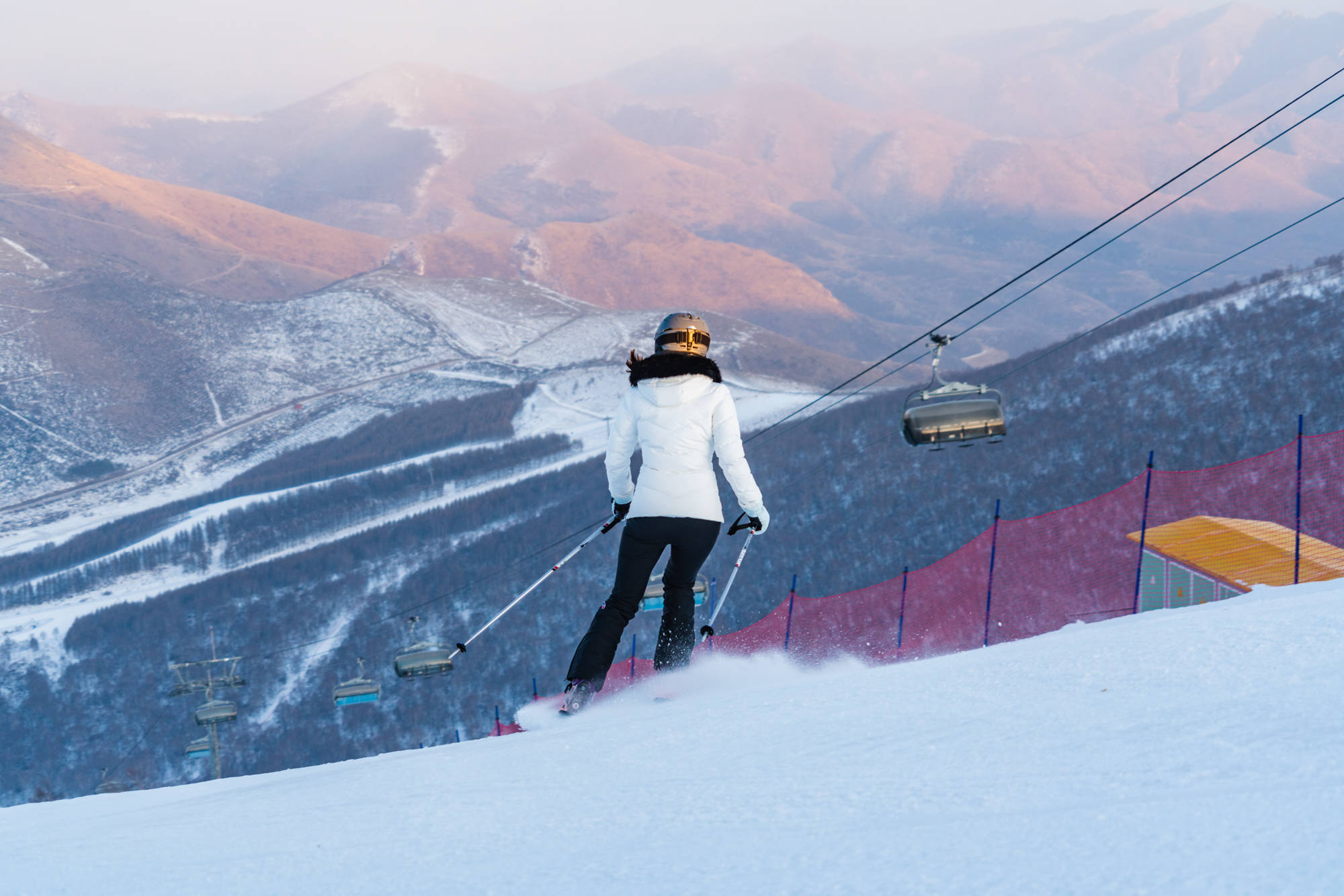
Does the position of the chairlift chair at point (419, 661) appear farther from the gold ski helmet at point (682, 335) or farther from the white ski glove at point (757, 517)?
the gold ski helmet at point (682, 335)

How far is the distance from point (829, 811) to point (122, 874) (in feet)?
6.90

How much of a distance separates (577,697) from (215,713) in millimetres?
31343

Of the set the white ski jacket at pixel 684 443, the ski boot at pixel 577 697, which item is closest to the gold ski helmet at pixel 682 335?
the white ski jacket at pixel 684 443

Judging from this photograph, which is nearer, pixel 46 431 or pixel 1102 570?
pixel 1102 570

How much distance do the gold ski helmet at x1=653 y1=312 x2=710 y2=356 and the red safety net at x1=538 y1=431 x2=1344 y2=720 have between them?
231 centimetres

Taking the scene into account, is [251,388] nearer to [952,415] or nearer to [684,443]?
[952,415]

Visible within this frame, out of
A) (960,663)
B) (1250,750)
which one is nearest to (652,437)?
(960,663)

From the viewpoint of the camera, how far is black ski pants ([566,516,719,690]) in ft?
20.3

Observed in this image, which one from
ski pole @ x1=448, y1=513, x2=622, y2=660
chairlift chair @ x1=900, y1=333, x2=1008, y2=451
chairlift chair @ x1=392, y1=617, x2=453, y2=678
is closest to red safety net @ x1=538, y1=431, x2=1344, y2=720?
ski pole @ x1=448, y1=513, x2=622, y2=660

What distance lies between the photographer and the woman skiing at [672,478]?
6.18 metres

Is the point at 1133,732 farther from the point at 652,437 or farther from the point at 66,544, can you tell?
the point at 66,544

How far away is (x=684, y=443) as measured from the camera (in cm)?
622

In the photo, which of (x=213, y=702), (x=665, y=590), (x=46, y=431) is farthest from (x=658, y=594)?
(x=46, y=431)

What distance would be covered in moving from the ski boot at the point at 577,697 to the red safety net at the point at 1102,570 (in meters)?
0.66
